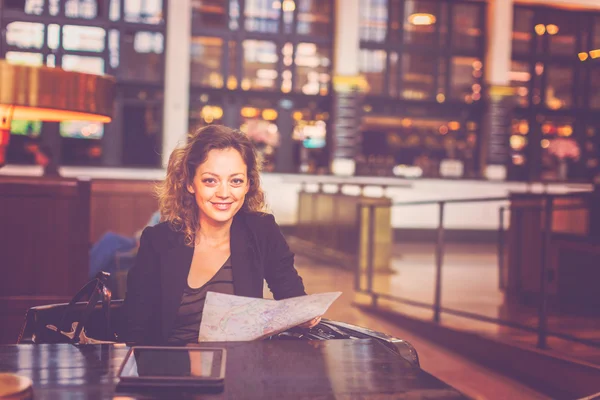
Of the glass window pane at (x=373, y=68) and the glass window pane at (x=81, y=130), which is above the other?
the glass window pane at (x=373, y=68)

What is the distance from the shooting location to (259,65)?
46.1 ft

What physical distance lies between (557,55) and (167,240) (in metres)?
14.9

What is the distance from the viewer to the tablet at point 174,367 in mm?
1086

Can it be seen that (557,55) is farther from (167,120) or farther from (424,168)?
(167,120)

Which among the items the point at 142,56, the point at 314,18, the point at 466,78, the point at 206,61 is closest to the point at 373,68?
the point at 314,18

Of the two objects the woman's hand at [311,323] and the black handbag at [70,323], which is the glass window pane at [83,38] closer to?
the black handbag at [70,323]

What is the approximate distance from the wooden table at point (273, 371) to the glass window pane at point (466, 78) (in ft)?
45.6

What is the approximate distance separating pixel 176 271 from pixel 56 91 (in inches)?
21.9

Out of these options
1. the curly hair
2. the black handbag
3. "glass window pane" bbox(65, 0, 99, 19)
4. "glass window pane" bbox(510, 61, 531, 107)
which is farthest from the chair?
"glass window pane" bbox(510, 61, 531, 107)

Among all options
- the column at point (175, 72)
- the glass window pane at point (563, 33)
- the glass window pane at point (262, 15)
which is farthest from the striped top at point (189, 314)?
the glass window pane at point (563, 33)

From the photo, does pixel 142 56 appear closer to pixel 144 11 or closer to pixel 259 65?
pixel 144 11

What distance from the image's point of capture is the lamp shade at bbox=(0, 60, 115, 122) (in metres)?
1.62

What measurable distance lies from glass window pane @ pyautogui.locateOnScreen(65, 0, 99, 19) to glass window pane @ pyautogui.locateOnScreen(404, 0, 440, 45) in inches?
253

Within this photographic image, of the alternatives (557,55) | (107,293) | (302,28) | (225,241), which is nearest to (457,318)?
(225,241)
